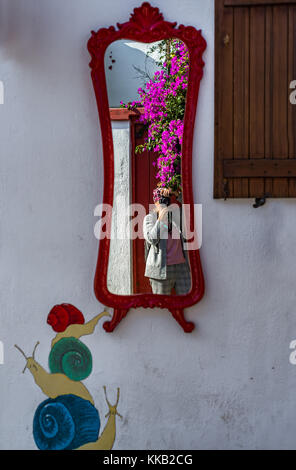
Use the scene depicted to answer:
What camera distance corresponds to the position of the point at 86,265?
7.42 feet

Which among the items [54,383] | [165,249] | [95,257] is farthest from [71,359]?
[165,249]

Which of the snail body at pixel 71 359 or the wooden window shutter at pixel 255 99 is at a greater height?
the wooden window shutter at pixel 255 99

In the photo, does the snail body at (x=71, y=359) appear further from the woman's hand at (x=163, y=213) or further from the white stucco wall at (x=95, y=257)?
the woman's hand at (x=163, y=213)

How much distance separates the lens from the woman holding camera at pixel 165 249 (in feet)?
7.30

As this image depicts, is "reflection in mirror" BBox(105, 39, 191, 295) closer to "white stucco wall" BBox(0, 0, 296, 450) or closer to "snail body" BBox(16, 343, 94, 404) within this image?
"white stucco wall" BBox(0, 0, 296, 450)

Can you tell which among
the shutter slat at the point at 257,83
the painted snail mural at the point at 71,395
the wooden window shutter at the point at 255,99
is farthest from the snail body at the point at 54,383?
the shutter slat at the point at 257,83

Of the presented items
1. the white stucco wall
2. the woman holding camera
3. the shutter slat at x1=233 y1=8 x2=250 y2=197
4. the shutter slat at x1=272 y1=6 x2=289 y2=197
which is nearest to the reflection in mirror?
the woman holding camera

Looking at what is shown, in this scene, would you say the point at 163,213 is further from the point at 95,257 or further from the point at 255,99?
the point at 255,99

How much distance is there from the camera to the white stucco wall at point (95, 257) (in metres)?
2.21

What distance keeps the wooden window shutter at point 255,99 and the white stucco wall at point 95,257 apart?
0.19 ft

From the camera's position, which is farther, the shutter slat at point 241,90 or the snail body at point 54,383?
the snail body at point 54,383

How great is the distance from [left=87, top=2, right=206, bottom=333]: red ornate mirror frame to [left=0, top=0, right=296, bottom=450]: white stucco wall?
0.16ft

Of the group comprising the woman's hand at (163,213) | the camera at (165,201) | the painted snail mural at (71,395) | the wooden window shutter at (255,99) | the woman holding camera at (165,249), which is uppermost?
the wooden window shutter at (255,99)

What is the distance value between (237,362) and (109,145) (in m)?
1.21
